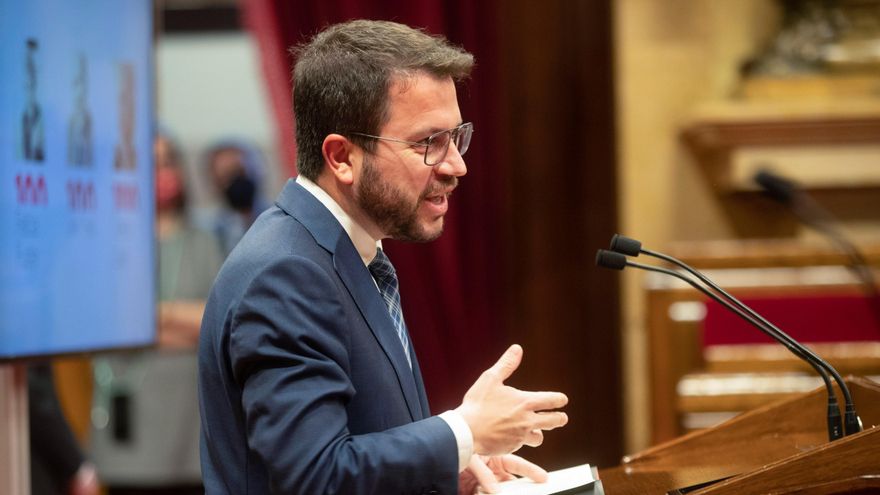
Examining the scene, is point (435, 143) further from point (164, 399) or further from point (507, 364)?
point (164, 399)

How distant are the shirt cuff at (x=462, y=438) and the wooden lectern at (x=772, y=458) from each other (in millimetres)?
309

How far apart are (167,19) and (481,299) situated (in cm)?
353

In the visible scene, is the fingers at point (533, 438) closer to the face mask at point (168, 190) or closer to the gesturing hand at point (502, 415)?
the gesturing hand at point (502, 415)

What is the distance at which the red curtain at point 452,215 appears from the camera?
14.7ft

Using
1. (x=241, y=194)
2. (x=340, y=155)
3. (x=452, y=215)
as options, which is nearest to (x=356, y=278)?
(x=340, y=155)

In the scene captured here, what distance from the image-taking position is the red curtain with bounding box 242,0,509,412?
4477 millimetres

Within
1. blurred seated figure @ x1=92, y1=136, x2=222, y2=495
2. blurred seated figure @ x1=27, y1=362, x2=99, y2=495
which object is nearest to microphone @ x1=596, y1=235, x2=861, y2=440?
blurred seated figure @ x1=27, y1=362, x2=99, y2=495

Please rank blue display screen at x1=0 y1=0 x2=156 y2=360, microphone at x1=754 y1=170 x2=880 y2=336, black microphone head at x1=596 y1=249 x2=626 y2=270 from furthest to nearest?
microphone at x1=754 y1=170 x2=880 y2=336 < blue display screen at x1=0 y1=0 x2=156 y2=360 < black microphone head at x1=596 y1=249 x2=626 y2=270

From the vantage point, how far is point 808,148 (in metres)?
4.60

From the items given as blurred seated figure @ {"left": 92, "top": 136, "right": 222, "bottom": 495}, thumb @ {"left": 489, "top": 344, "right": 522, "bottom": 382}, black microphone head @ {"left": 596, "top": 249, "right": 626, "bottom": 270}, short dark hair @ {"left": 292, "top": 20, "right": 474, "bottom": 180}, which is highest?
short dark hair @ {"left": 292, "top": 20, "right": 474, "bottom": 180}

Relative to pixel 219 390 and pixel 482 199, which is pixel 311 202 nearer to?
pixel 219 390

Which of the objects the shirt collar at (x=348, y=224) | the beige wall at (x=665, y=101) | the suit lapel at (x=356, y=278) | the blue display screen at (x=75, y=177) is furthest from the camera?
the beige wall at (x=665, y=101)

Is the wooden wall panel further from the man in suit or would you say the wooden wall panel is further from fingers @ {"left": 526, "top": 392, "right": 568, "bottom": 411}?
fingers @ {"left": 526, "top": 392, "right": 568, "bottom": 411}

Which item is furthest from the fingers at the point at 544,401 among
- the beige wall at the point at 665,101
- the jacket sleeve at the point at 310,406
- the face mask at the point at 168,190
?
the face mask at the point at 168,190
